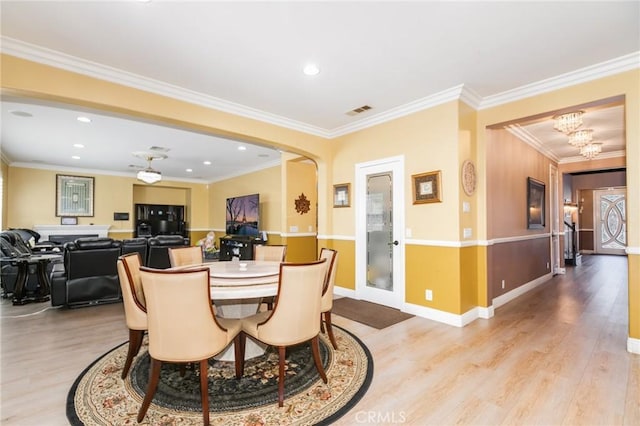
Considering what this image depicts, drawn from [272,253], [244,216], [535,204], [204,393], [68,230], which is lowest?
[204,393]

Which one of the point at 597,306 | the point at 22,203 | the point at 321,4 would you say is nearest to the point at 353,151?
the point at 321,4

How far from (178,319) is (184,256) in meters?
1.84

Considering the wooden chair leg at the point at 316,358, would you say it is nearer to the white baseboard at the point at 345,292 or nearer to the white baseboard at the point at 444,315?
the white baseboard at the point at 444,315

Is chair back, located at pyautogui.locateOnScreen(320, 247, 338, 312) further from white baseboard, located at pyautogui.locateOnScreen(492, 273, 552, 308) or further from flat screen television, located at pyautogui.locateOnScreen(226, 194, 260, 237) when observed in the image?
flat screen television, located at pyautogui.locateOnScreen(226, 194, 260, 237)

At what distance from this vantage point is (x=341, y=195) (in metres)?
5.02

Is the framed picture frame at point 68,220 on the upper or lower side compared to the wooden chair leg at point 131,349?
upper

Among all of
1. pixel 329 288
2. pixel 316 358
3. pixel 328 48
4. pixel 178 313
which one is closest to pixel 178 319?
pixel 178 313

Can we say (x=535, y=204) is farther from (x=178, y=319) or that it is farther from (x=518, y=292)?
(x=178, y=319)

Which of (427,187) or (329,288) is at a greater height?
(427,187)

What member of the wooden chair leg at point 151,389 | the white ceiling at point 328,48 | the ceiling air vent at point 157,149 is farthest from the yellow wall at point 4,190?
the wooden chair leg at point 151,389

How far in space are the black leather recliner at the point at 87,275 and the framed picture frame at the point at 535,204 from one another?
22.8 feet

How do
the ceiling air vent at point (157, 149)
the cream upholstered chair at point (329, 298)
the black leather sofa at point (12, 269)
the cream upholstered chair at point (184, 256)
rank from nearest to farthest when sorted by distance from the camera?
1. the cream upholstered chair at point (329, 298)
2. the cream upholstered chair at point (184, 256)
3. the black leather sofa at point (12, 269)
4. the ceiling air vent at point (157, 149)

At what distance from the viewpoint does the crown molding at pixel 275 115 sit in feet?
8.83

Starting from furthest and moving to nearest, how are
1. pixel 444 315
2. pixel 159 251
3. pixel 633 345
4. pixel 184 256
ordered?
pixel 159 251 → pixel 444 315 → pixel 184 256 → pixel 633 345
